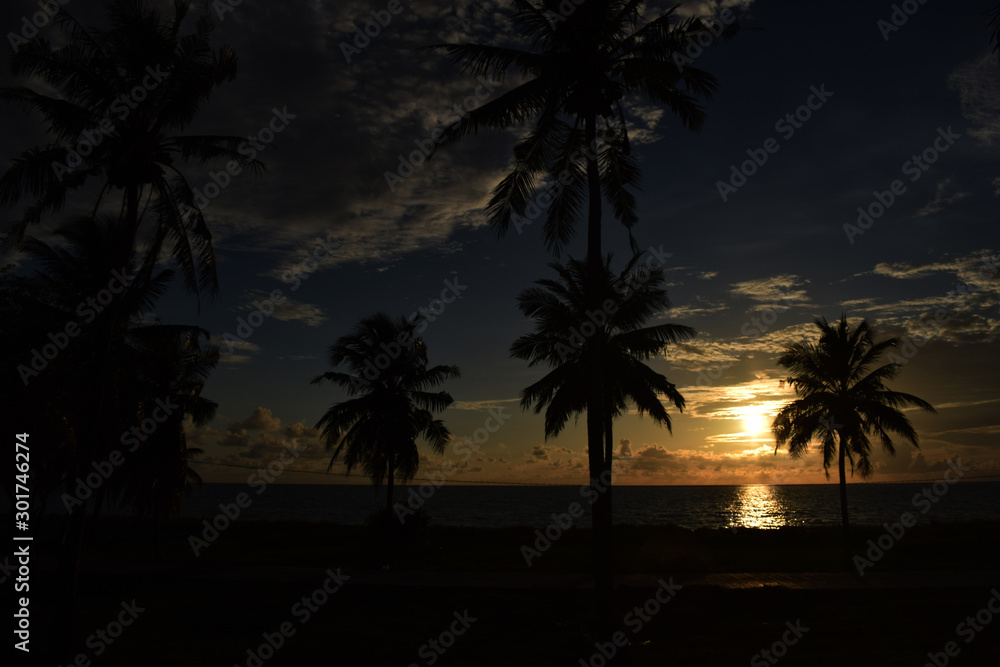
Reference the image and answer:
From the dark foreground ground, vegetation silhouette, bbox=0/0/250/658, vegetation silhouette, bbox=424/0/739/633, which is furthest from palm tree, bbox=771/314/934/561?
vegetation silhouette, bbox=0/0/250/658

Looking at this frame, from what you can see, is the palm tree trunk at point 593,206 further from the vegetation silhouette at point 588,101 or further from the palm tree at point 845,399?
the palm tree at point 845,399

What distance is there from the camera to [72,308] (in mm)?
16984

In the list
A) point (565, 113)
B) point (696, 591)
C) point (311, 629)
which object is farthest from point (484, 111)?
point (696, 591)

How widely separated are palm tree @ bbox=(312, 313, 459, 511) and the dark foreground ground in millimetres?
3902

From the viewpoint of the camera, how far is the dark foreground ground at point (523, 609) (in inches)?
427

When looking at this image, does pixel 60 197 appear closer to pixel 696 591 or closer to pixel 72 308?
pixel 72 308

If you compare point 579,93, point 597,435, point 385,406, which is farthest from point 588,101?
point 385,406

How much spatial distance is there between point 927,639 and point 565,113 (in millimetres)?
13144

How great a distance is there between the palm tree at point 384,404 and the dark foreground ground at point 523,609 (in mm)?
3902

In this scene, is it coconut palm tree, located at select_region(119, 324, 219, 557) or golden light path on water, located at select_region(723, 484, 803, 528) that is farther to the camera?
golden light path on water, located at select_region(723, 484, 803, 528)

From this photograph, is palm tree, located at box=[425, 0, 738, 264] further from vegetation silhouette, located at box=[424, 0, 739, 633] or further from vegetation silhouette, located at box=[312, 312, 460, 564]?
vegetation silhouette, located at box=[312, 312, 460, 564]

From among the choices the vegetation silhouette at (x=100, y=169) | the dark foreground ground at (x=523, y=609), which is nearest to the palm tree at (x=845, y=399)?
the dark foreground ground at (x=523, y=609)

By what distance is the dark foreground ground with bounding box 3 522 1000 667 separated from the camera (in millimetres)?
10836

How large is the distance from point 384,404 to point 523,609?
1206cm
